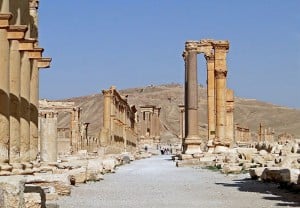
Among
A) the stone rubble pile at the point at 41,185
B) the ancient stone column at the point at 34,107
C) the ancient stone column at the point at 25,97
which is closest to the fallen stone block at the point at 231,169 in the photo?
the stone rubble pile at the point at 41,185

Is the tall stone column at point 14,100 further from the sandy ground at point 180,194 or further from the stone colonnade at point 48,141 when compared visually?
the stone colonnade at point 48,141

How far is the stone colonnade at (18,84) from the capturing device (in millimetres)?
12039

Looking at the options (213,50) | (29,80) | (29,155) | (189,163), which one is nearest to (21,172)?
(29,155)

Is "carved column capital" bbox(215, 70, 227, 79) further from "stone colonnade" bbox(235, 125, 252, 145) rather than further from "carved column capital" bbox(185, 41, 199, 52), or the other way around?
"stone colonnade" bbox(235, 125, 252, 145)

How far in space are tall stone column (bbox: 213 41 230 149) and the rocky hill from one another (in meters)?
59.6

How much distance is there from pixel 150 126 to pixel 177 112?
51.8 m

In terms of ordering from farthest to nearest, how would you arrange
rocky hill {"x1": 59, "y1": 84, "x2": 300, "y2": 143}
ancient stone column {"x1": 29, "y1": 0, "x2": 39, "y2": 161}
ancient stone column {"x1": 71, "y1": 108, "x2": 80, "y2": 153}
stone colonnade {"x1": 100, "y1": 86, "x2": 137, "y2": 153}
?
rocky hill {"x1": 59, "y1": 84, "x2": 300, "y2": 143}, ancient stone column {"x1": 71, "y1": 108, "x2": 80, "y2": 153}, stone colonnade {"x1": 100, "y1": 86, "x2": 137, "y2": 153}, ancient stone column {"x1": 29, "y1": 0, "x2": 39, "y2": 161}

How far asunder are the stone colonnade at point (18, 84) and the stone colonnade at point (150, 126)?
6233 cm

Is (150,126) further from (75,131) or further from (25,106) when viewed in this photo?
(25,106)

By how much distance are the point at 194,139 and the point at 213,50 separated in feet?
24.9

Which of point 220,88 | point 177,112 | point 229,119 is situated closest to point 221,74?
point 220,88

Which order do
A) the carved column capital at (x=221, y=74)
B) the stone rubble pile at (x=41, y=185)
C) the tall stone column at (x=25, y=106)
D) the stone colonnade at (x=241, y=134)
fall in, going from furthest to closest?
the stone colonnade at (x=241, y=134) → the carved column capital at (x=221, y=74) → the tall stone column at (x=25, y=106) → the stone rubble pile at (x=41, y=185)

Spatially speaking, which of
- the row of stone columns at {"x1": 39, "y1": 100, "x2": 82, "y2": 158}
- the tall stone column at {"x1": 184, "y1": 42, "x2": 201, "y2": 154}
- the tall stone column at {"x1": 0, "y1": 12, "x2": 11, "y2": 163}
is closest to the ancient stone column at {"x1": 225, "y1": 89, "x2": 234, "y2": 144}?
the tall stone column at {"x1": 184, "y1": 42, "x2": 201, "y2": 154}

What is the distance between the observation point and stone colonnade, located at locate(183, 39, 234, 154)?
116 feet
